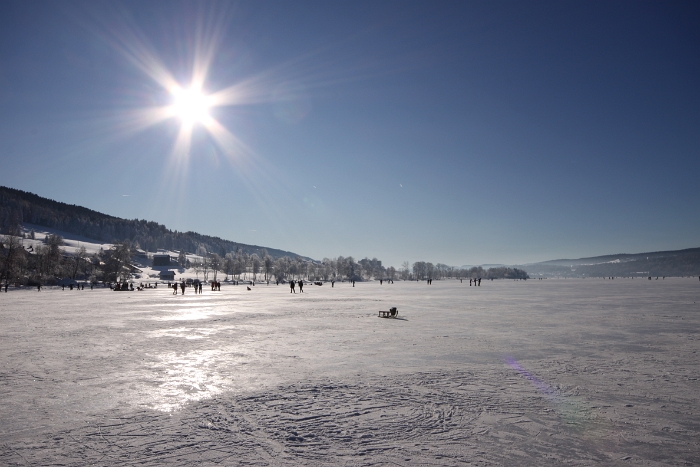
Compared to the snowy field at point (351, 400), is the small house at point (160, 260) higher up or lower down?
higher up

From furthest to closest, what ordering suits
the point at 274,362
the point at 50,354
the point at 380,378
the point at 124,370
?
the point at 50,354
the point at 274,362
the point at 124,370
the point at 380,378

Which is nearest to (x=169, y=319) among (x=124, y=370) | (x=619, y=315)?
(x=124, y=370)

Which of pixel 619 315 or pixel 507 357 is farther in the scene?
pixel 619 315

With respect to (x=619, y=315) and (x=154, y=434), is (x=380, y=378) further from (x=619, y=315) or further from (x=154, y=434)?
(x=619, y=315)

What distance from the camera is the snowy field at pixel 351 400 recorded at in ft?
16.4

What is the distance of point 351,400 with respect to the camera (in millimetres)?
6941

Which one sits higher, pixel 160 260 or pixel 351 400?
pixel 160 260

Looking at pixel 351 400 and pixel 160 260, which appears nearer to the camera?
pixel 351 400

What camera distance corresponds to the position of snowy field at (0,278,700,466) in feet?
16.4

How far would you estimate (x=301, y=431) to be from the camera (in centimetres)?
564

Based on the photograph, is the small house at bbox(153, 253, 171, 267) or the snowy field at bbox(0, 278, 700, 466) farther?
the small house at bbox(153, 253, 171, 267)

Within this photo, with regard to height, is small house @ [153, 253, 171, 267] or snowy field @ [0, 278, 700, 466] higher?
small house @ [153, 253, 171, 267]

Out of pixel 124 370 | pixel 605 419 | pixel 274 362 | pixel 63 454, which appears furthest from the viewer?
pixel 274 362

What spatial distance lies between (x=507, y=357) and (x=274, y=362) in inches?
251
